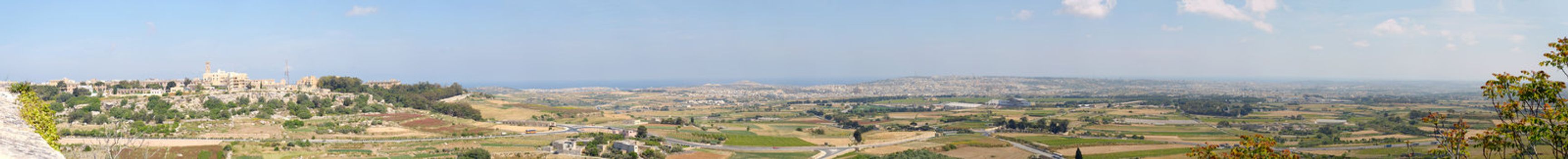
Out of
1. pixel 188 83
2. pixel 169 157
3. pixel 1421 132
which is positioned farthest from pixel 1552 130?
pixel 188 83

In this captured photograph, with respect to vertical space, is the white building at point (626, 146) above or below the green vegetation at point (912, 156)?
above

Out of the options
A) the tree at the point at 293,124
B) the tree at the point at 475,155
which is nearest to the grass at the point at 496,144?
the tree at the point at 475,155

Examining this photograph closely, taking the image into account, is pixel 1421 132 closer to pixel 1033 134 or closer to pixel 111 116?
pixel 1033 134

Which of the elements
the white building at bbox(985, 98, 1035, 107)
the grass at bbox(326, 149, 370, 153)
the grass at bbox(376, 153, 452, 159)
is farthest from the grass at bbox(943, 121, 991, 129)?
the grass at bbox(326, 149, 370, 153)

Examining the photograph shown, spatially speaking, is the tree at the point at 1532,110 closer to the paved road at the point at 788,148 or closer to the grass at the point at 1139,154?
the grass at the point at 1139,154

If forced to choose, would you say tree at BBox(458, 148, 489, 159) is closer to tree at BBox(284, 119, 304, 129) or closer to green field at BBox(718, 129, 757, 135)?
tree at BBox(284, 119, 304, 129)

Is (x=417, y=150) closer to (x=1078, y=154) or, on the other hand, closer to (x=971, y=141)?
(x=971, y=141)
